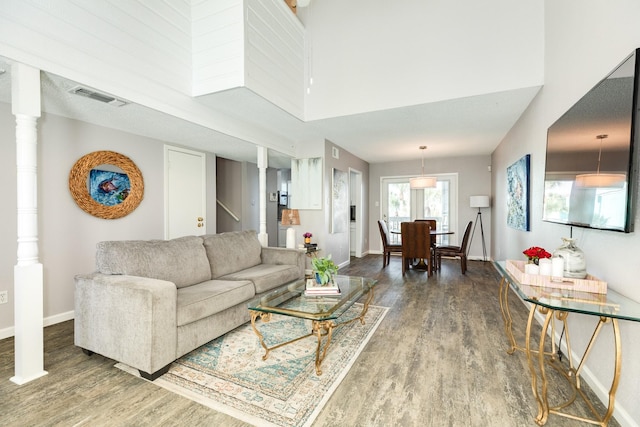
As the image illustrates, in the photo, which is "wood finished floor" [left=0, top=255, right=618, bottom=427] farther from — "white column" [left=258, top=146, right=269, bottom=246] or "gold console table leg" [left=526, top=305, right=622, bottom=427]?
"white column" [left=258, top=146, right=269, bottom=246]

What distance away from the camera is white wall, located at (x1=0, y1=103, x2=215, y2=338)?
2717mm

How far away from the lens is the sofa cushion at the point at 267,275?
2.99 m

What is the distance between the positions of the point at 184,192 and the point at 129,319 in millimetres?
2888

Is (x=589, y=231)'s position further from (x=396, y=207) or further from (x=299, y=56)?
(x=396, y=207)

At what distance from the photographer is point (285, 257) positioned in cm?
375

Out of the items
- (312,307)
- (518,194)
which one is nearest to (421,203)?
(518,194)

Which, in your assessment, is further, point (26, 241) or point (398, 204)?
point (398, 204)

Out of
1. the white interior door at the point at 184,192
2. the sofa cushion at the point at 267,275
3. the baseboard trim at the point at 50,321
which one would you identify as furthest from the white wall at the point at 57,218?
the sofa cushion at the point at 267,275

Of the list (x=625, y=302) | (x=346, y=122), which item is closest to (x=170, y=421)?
(x=625, y=302)

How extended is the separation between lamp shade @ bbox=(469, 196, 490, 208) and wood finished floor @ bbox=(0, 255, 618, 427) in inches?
142

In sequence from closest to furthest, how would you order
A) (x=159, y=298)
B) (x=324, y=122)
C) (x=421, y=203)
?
(x=159, y=298)
(x=324, y=122)
(x=421, y=203)

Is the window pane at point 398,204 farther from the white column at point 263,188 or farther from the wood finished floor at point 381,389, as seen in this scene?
the wood finished floor at point 381,389

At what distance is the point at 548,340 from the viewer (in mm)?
2568

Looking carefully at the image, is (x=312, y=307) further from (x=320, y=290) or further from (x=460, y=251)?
(x=460, y=251)
